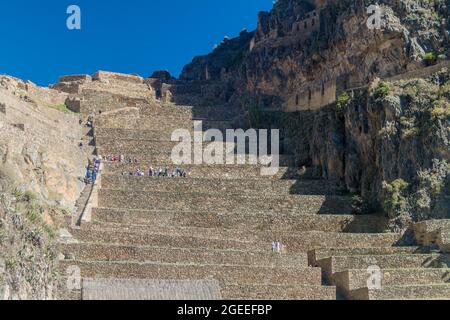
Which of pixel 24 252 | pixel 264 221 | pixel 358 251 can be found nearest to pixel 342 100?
pixel 264 221

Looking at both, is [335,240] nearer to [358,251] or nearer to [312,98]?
[358,251]

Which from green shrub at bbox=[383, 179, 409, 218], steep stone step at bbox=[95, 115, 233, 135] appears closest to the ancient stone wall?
steep stone step at bbox=[95, 115, 233, 135]

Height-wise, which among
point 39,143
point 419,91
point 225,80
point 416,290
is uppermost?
point 225,80

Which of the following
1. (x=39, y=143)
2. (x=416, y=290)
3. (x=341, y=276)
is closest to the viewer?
(x=416, y=290)

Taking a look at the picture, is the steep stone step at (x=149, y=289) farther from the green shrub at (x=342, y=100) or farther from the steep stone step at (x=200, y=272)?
the green shrub at (x=342, y=100)

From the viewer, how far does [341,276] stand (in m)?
28.9

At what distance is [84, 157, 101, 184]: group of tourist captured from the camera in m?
37.1

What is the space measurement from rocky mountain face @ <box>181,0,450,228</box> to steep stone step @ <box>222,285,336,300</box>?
7.04m

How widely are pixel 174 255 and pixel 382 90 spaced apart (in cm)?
1339

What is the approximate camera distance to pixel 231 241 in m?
31.9

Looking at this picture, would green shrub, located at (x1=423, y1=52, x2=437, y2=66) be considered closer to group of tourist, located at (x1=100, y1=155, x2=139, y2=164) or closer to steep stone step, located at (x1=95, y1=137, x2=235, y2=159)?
steep stone step, located at (x1=95, y1=137, x2=235, y2=159)

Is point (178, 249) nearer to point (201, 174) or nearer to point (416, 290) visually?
point (416, 290)
